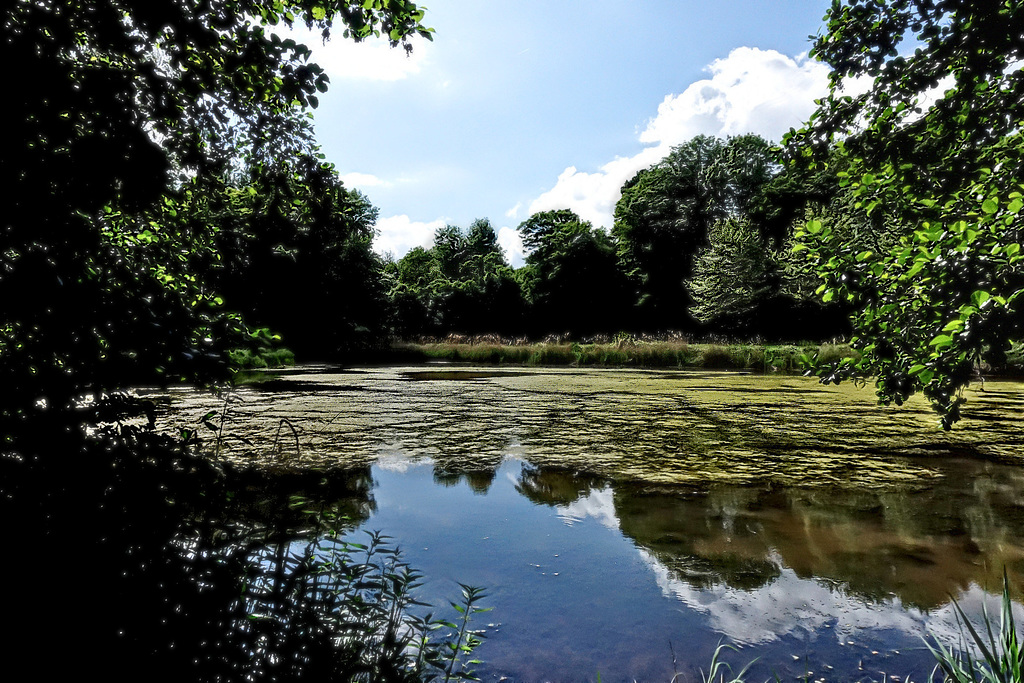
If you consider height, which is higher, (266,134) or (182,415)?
(266,134)

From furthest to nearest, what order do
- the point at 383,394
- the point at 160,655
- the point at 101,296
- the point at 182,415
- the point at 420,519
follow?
the point at 383,394 → the point at 182,415 → the point at 420,519 → the point at 101,296 → the point at 160,655

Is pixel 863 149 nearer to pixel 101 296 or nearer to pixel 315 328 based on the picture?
pixel 101 296

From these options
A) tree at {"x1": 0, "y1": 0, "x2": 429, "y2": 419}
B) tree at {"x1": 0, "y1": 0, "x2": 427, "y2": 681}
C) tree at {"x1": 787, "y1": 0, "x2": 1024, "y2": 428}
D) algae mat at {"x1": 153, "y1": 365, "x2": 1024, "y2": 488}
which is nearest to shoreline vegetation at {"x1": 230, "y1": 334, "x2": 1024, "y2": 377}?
algae mat at {"x1": 153, "y1": 365, "x2": 1024, "y2": 488}

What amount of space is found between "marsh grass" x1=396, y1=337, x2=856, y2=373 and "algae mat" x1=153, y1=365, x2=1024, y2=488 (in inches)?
181

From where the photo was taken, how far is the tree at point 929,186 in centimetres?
177

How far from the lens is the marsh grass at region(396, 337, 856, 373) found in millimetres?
12484

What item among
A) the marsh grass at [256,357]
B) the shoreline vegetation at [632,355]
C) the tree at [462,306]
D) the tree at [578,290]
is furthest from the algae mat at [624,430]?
the tree at [578,290]

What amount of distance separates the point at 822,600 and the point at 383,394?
5.80 m

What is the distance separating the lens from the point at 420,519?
2775mm

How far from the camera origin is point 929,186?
245cm

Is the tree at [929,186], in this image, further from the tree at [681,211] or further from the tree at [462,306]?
the tree at [681,211]

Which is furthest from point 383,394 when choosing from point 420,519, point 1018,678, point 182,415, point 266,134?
point 1018,678

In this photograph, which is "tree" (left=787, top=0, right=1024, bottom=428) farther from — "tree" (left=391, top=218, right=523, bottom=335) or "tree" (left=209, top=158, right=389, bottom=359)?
"tree" (left=391, top=218, right=523, bottom=335)

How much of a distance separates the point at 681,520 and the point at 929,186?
196 centimetres
